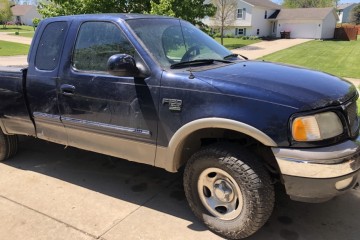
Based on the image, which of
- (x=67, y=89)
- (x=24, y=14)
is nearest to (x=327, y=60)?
(x=67, y=89)

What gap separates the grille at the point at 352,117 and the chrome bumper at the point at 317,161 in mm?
294

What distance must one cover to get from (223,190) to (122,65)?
4.75ft

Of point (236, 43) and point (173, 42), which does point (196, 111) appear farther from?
point (236, 43)

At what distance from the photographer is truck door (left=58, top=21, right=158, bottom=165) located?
3.50 meters

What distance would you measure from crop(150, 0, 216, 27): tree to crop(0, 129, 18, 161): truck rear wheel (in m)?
9.30

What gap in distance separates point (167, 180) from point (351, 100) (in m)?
2.31

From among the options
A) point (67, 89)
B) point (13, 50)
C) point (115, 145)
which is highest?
point (67, 89)

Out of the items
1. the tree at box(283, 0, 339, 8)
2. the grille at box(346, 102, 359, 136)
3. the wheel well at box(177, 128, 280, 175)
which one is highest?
the tree at box(283, 0, 339, 8)

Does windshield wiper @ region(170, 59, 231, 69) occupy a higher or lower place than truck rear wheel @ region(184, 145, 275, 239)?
higher

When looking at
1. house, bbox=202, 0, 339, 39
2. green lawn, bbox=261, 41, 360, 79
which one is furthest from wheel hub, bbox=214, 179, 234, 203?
Answer: house, bbox=202, 0, 339, 39

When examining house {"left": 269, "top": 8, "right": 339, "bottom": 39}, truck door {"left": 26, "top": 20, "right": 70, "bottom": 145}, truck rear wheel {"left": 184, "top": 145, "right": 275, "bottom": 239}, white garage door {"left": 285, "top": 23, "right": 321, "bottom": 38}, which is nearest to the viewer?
truck rear wheel {"left": 184, "top": 145, "right": 275, "bottom": 239}

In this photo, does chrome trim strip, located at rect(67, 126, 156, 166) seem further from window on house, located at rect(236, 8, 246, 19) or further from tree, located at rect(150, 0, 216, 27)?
window on house, located at rect(236, 8, 246, 19)

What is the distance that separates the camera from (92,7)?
1392cm

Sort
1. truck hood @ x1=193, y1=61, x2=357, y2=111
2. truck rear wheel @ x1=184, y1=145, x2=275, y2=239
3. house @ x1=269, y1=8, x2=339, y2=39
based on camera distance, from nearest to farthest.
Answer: truck hood @ x1=193, y1=61, x2=357, y2=111 < truck rear wheel @ x1=184, y1=145, x2=275, y2=239 < house @ x1=269, y1=8, x2=339, y2=39
